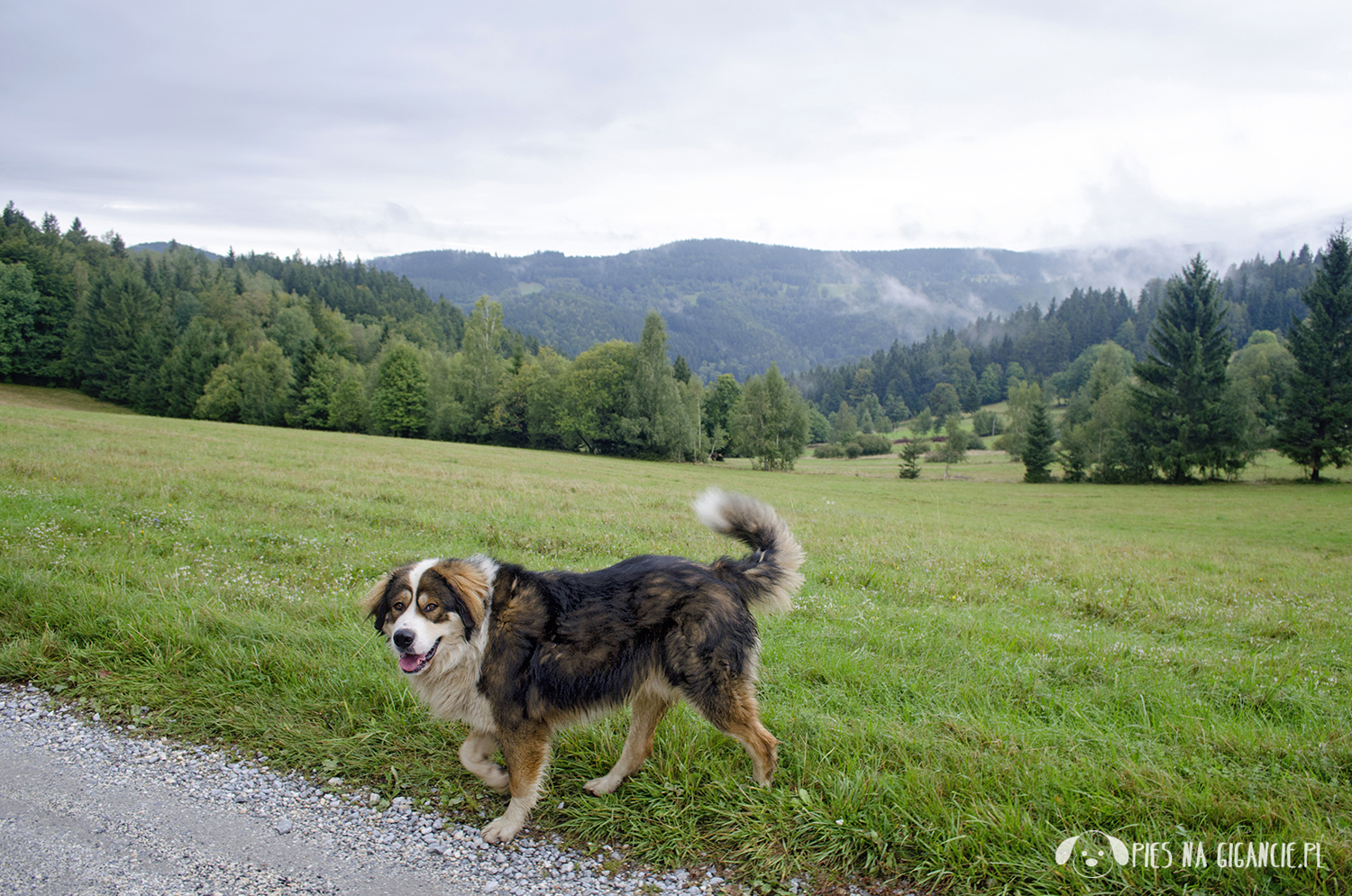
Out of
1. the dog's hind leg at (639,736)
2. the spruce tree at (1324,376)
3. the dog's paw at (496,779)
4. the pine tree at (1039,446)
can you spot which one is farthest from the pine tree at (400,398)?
the spruce tree at (1324,376)

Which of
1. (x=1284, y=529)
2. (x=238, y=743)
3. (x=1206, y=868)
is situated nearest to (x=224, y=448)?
(x=238, y=743)

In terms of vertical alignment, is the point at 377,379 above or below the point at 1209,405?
below

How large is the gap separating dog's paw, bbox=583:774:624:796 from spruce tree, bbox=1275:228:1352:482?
227 feet

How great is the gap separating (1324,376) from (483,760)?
242 ft

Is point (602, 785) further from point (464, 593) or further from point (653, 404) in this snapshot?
point (653, 404)

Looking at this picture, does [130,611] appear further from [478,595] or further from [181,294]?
[181,294]

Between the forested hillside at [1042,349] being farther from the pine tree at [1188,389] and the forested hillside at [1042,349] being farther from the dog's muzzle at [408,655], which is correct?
the dog's muzzle at [408,655]

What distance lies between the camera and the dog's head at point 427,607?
407 cm

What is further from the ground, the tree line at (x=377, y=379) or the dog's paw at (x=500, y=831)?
the tree line at (x=377, y=379)

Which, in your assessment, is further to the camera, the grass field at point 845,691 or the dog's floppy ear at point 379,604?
the dog's floppy ear at point 379,604

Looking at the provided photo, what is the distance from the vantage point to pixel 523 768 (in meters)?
4.14

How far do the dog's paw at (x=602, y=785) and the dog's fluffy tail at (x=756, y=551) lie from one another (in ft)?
4.82

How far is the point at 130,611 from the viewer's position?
645cm

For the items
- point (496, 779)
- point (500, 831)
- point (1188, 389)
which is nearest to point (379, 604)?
point (496, 779)
